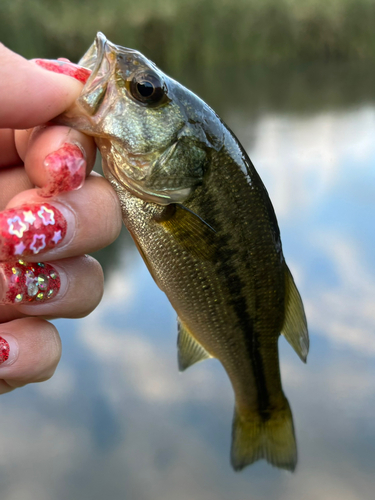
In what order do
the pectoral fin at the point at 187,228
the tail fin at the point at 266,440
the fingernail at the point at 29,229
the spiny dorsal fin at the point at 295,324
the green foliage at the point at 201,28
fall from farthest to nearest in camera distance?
the green foliage at the point at 201,28 → the tail fin at the point at 266,440 → the spiny dorsal fin at the point at 295,324 → the pectoral fin at the point at 187,228 → the fingernail at the point at 29,229

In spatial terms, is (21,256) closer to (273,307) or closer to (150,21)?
(273,307)

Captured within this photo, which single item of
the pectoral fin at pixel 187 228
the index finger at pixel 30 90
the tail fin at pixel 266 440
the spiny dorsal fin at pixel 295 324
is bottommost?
the tail fin at pixel 266 440

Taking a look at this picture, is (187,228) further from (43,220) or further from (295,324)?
A: (295,324)

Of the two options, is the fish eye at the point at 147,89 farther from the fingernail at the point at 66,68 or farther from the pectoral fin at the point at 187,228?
the pectoral fin at the point at 187,228

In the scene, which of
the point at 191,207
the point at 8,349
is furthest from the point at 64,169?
the point at 8,349

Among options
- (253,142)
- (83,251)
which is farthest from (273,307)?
(253,142)

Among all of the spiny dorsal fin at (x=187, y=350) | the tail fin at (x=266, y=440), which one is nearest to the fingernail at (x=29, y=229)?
the spiny dorsal fin at (x=187, y=350)
